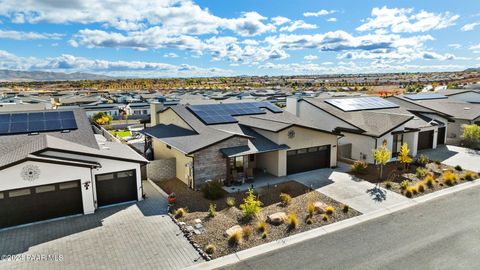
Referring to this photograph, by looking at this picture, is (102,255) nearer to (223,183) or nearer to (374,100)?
(223,183)

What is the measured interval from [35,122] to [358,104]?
30509 mm

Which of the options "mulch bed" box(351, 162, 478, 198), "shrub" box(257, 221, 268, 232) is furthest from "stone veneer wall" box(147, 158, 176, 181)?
"mulch bed" box(351, 162, 478, 198)

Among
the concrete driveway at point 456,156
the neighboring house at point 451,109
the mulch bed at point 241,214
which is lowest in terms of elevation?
the mulch bed at point 241,214

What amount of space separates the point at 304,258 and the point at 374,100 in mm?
30291

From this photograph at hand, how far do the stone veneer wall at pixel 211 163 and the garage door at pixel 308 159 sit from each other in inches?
200

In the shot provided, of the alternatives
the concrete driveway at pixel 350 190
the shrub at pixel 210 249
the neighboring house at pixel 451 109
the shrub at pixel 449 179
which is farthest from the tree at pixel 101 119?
the shrub at pixel 449 179

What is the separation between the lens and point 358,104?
36.0 metres

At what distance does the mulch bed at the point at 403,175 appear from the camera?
71.6 feet

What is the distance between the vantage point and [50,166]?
16.3 metres

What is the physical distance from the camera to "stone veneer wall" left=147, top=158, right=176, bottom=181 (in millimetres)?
23453

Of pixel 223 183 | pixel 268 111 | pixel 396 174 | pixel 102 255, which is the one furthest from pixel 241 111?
pixel 102 255

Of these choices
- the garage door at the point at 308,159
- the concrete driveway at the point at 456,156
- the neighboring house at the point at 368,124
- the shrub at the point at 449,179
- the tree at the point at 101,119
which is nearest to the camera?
the shrub at the point at 449,179

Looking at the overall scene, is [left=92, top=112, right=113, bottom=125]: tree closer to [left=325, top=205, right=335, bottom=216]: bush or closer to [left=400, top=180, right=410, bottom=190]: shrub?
[left=325, top=205, right=335, bottom=216]: bush

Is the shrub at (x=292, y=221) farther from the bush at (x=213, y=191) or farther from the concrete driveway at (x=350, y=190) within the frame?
the bush at (x=213, y=191)
